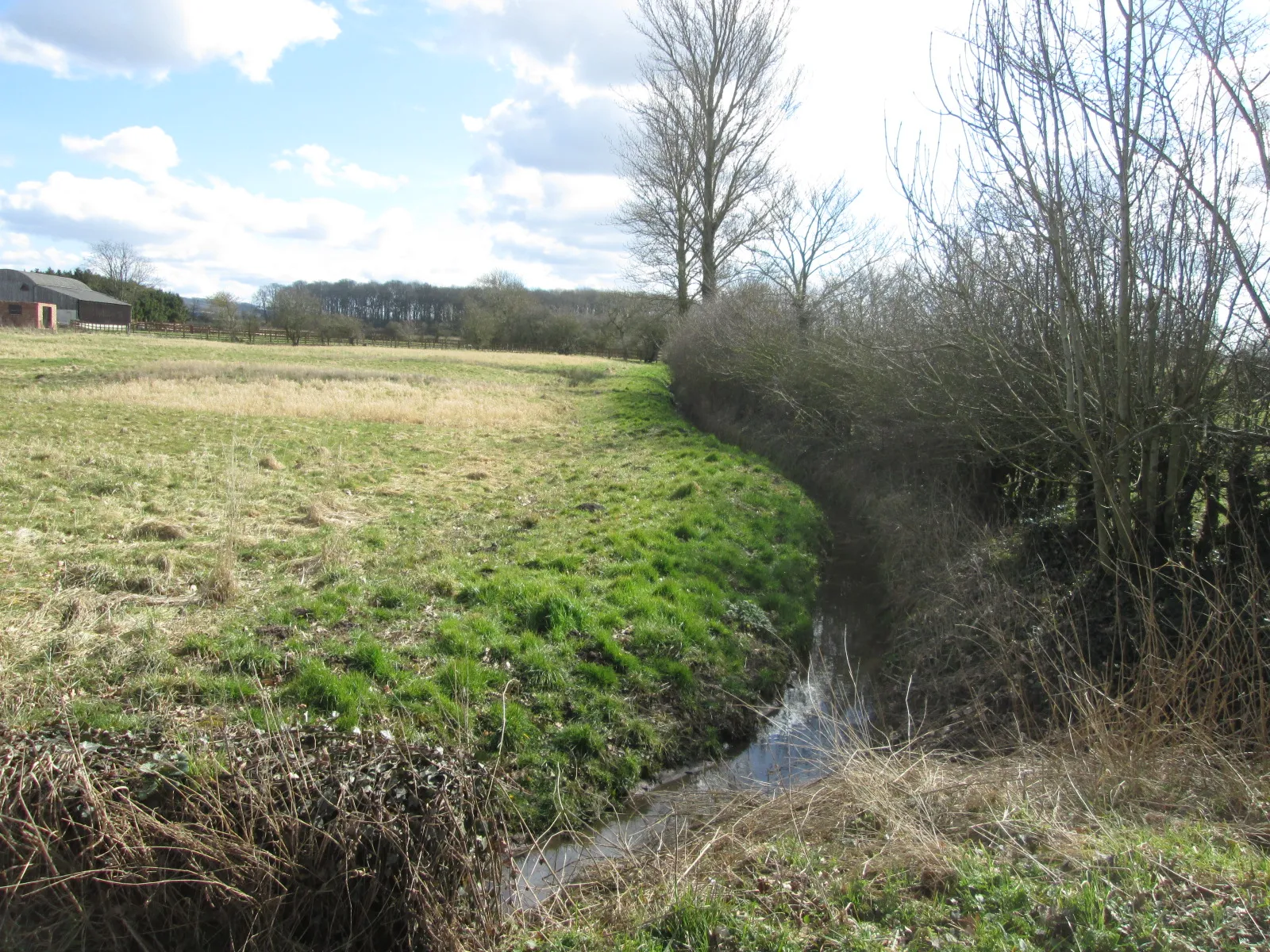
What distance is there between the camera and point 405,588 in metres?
7.78

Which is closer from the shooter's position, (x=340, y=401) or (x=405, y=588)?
(x=405, y=588)

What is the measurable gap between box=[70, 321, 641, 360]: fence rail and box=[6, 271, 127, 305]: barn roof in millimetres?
4298

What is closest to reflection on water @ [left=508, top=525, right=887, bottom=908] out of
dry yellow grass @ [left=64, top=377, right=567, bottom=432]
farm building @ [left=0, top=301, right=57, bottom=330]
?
dry yellow grass @ [left=64, top=377, right=567, bottom=432]

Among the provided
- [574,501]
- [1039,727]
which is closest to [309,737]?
[1039,727]

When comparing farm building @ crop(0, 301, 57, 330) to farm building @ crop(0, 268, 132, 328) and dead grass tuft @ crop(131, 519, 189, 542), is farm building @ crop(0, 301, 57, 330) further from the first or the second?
dead grass tuft @ crop(131, 519, 189, 542)

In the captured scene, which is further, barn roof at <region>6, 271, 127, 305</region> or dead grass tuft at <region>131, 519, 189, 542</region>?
barn roof at <region>6, 271, 127, 305</region>

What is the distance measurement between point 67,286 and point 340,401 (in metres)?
67.8

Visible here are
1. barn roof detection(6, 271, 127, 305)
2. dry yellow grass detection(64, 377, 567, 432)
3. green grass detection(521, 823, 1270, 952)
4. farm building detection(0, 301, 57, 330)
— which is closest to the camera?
green grass detection(521, 823, 1270, 952)

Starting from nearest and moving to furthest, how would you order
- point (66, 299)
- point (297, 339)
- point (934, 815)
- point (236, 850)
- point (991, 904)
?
point (991, 904) < point (236, 850) < point (934, 815) < point (297, 339) < point (66, 299)

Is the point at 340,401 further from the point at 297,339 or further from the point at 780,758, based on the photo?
the point at 297,339

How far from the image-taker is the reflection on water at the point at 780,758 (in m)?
4.91

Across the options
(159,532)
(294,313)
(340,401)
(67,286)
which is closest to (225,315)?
(294,313)

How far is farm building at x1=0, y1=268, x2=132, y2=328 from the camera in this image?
7000 cm

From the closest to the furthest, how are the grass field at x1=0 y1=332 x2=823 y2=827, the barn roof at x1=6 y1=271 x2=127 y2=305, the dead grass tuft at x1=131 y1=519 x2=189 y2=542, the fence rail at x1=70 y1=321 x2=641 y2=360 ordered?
the grass field at x1=0 y1=332 x2=823 y2=827, the dead grass tuft at x1=131 y1=519 x2=189 y2=542, the fence rail at x1=70 y1=321 x2=641 y2=360, the barn roof at x1=6 y1=271 x2=127 y2=305
